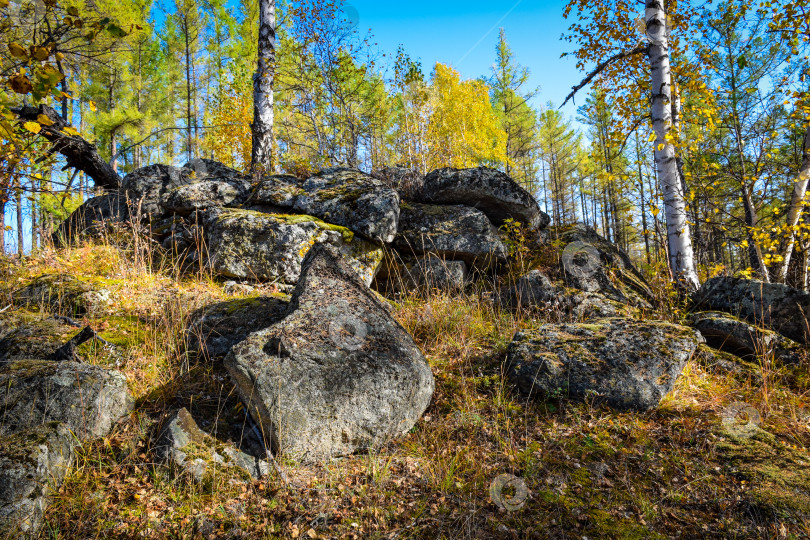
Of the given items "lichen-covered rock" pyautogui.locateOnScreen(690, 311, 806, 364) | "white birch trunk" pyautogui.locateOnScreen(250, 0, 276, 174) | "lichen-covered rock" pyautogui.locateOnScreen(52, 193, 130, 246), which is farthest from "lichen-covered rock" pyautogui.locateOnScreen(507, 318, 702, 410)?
"lichen-covered rock" pyautogui.locateOnScreen(52, 193, 130, 246)

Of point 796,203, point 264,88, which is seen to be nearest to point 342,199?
point 264,88

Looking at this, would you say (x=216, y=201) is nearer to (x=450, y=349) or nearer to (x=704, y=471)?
(x=450, y=349)

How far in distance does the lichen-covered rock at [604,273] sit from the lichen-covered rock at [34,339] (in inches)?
214

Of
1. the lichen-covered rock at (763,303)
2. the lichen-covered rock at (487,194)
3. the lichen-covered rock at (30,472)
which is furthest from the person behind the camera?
the lichen-covered rock at (487,194)

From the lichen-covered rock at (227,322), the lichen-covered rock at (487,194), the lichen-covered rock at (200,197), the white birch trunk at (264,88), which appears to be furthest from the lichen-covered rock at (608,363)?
the white birch trunk at (264,88)

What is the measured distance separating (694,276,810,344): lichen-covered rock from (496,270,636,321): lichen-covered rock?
1.06 meters

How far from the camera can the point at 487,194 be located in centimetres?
584

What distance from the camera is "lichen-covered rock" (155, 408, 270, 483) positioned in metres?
2.23

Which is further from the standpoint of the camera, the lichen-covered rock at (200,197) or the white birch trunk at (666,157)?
the lichen-covered rock at (200,197)

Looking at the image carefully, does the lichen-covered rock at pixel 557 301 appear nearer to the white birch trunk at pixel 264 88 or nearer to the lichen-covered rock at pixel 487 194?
the lichen-covered rock at pixel 487 194

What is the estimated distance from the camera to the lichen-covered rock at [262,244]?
15.6 ft

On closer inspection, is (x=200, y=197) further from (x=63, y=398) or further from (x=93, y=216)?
(x=63, y=398)

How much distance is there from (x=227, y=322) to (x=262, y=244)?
5.08ft

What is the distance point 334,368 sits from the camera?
8.68 feet
